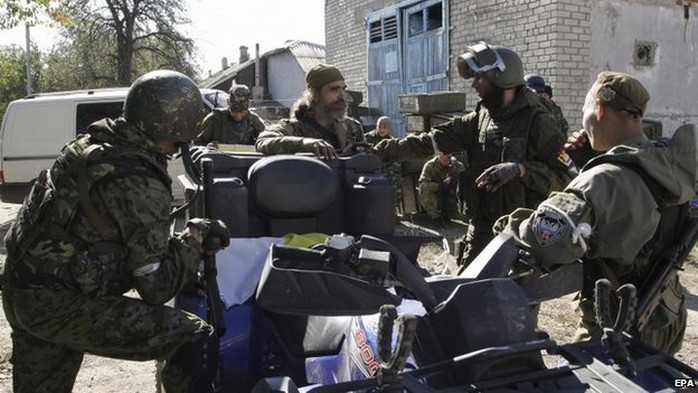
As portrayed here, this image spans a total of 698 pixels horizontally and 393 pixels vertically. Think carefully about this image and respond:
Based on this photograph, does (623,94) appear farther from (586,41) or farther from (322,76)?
(586,41)

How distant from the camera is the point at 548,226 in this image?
74.7 inches

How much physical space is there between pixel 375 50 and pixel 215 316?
1124cm

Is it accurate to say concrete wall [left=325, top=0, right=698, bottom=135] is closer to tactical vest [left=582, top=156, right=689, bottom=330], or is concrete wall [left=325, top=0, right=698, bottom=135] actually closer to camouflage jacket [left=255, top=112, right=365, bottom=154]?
camouflage jacket [left=255, top=112, right=365, bottom=154]

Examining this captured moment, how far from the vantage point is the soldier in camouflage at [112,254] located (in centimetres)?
211

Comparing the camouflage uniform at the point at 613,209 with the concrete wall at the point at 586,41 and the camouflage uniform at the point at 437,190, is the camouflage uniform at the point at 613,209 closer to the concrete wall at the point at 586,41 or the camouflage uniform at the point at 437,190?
the camouflage uniform at the point at 437,190

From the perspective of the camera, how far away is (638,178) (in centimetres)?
198

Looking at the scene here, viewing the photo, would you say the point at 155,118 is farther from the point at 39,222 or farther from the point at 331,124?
the point at 331,124

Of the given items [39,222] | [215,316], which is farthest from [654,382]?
[39,222]

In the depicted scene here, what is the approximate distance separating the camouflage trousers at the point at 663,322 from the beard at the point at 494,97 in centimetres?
135

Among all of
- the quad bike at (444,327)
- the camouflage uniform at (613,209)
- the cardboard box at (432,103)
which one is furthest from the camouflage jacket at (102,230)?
the cardboard box at (432,103)

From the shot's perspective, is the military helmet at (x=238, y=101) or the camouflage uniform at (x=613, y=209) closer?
the camouflage uniform at (x=613, y=209)

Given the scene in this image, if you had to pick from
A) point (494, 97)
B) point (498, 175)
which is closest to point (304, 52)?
point (494, 97)

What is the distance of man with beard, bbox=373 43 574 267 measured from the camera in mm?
3324

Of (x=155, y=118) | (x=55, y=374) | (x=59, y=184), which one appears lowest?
(x=55, y=374)
